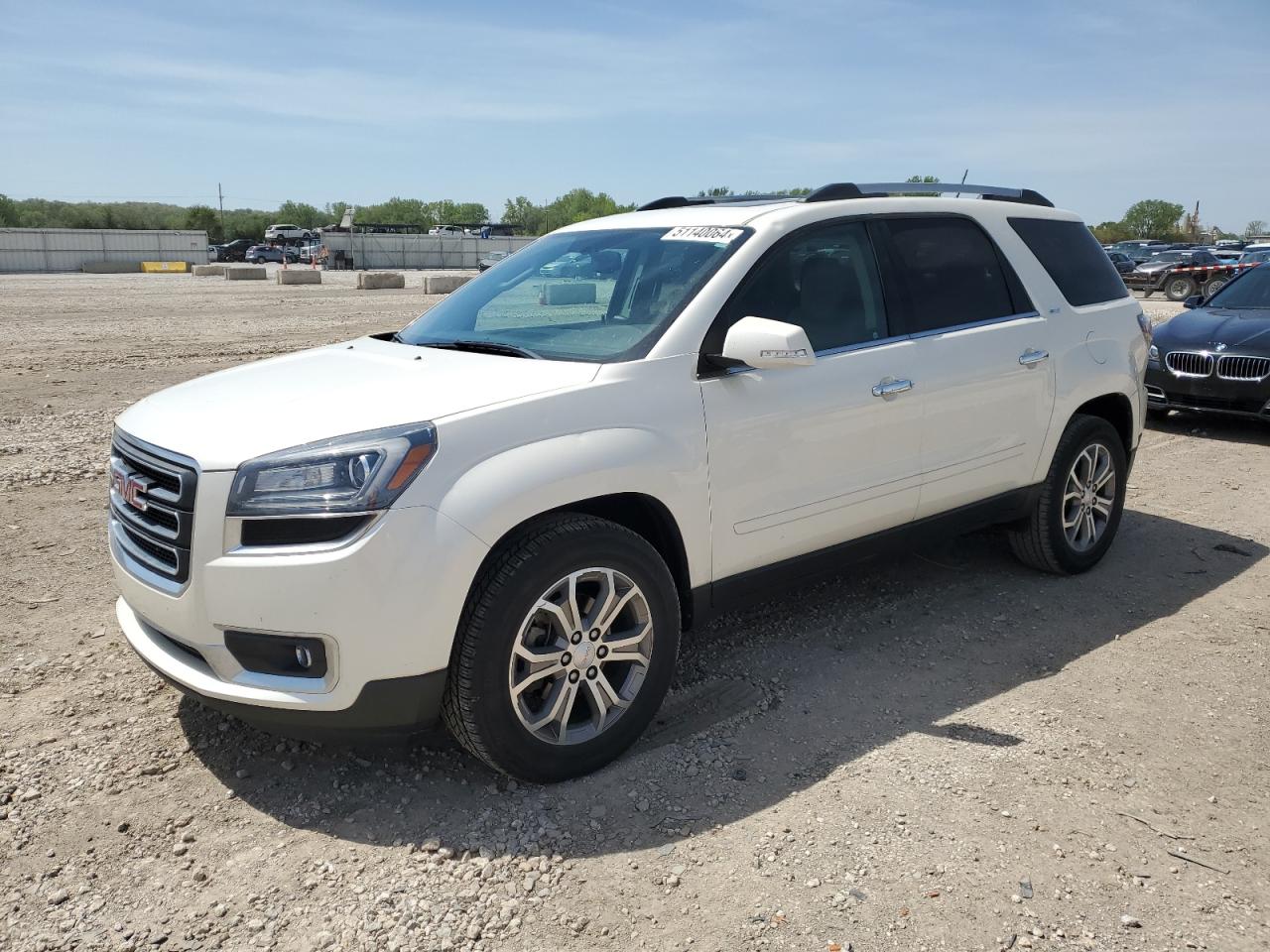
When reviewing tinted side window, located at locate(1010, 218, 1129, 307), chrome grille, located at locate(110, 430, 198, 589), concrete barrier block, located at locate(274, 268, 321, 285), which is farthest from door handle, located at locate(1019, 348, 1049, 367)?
concrete barrier block, located at locate(274, 268, 321, 285)

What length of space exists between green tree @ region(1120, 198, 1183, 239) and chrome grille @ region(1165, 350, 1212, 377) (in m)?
116

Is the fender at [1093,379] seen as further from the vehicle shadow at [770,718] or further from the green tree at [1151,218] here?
the green tree at [1151,218]

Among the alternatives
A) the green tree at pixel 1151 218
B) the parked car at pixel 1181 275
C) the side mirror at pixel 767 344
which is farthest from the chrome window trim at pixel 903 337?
the green tree at pixel 1151 218

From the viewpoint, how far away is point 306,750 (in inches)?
144

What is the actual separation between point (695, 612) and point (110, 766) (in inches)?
82.8

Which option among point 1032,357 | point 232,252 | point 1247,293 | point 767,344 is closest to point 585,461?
point 767,344

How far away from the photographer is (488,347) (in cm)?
395

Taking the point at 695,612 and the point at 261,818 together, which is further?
the point at 695,612

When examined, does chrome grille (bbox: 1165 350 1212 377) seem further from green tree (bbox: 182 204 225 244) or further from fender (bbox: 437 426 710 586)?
green tree (bbox: 182 204 225 244)

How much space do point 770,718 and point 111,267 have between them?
6519 centimetres

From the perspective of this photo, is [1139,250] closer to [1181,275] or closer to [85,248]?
[1181,275]

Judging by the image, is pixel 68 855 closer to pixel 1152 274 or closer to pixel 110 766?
pixel 110 766

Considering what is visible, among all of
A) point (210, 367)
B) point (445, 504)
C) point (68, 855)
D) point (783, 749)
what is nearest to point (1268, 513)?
point (783, 749)

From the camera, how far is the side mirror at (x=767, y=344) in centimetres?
355
